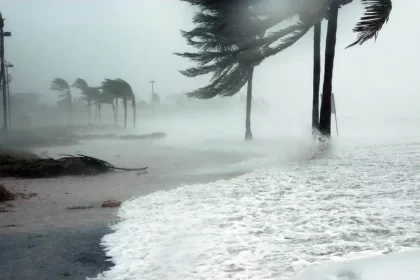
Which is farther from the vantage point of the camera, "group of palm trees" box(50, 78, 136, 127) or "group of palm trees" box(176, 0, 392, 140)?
"group of palm trees" box(50, 78, 136, 127)

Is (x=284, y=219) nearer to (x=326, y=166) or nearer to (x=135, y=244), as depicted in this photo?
(x=135, y=244)

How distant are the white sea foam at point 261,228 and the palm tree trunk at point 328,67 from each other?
5.31 metres

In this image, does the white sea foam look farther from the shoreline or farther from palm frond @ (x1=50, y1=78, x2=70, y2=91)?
palm frond @ (x1=50, y1=78, x2=70, y2=91)

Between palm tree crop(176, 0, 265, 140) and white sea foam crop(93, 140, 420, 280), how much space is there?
7.86 meters

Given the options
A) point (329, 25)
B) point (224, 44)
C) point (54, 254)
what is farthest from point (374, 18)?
point (54, 254)

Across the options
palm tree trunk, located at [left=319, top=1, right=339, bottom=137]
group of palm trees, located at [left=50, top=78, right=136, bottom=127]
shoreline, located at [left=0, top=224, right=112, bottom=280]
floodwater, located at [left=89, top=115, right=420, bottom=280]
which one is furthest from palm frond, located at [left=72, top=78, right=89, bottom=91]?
shoreline, located at [left=0, top=224, right=112, bottom=280]

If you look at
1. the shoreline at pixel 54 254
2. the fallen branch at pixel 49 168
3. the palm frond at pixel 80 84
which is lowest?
the fallen branch at pixel 49 168

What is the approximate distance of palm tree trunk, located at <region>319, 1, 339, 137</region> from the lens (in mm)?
12078

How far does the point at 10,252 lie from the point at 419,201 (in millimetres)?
4568

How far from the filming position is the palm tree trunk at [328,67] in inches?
476

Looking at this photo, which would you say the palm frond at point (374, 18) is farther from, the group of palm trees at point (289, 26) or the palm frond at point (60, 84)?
the palm frond at point (60, 84)

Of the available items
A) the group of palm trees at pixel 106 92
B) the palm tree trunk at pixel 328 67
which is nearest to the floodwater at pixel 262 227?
the palm tree trunk at pixel 328 67

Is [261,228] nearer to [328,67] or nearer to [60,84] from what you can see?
[328,67]

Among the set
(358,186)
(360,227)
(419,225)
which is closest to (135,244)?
(360,227)
